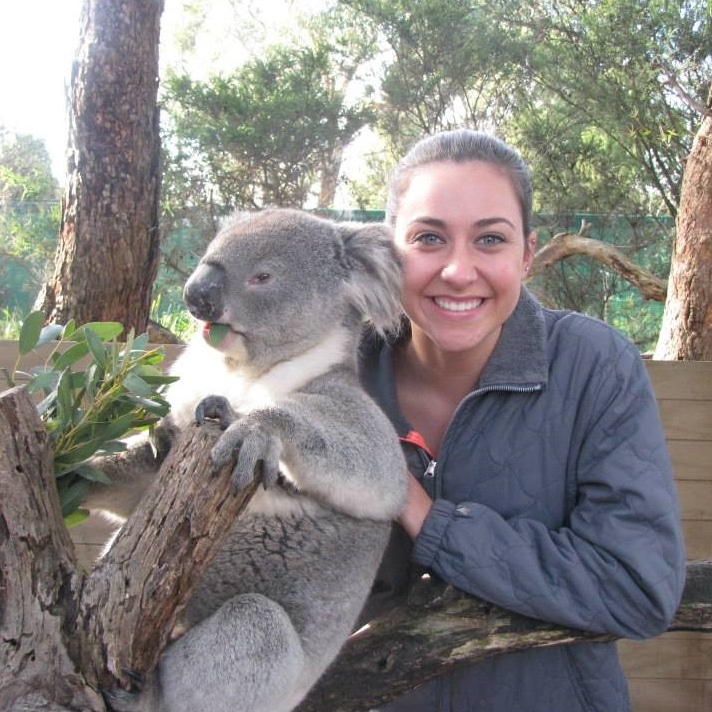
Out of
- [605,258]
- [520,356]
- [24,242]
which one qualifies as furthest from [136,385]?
[24,242]

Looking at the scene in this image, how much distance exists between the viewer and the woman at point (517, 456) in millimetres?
1624

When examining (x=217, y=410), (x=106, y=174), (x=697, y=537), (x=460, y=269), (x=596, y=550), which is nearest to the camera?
(x=217, y=410)

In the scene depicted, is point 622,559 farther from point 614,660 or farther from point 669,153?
point 669,153

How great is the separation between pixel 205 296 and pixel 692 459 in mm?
2053

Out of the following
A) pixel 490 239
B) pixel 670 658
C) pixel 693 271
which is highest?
pixel 693 271

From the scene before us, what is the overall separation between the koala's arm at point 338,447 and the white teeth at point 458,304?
26cm

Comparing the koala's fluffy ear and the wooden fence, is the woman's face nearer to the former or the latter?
the koala's fluffy ear

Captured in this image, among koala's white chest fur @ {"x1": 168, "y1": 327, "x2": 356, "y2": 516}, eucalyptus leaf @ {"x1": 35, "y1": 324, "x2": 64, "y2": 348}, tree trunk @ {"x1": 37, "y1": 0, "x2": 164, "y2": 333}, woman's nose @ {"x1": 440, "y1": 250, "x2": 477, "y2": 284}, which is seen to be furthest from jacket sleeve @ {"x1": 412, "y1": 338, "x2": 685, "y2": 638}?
tree trunk @ {"x1": 37, "y1": 0, "x2": 164, "y2": 333}

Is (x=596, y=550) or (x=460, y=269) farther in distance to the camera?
(x=460, y=269)

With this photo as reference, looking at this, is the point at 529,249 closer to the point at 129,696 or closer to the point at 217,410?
the point at 217,410

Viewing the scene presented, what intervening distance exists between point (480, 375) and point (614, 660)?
709 mm

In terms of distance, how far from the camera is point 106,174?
12.0 feet

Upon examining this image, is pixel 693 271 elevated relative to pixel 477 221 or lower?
elevated

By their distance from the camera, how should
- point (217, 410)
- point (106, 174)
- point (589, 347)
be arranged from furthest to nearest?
point (106, 174)
point (589, 347)
point (217, 410)
